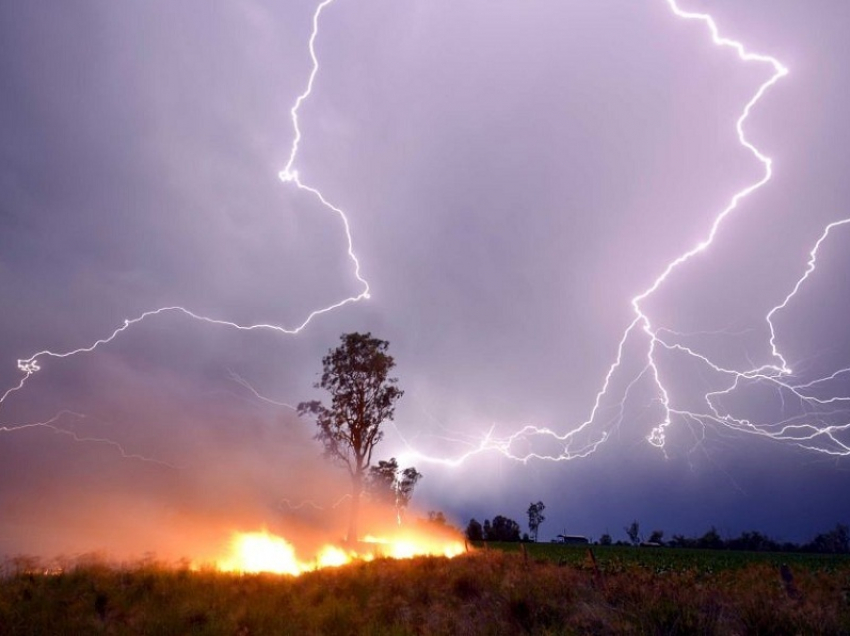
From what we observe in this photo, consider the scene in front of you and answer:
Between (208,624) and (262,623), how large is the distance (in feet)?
3.38

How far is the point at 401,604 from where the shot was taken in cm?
1042

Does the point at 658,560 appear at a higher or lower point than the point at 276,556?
lower

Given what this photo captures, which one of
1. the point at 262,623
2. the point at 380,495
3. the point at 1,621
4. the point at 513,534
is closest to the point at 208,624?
the point at 262,623

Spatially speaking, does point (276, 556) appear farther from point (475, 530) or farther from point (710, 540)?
point (710, 540)

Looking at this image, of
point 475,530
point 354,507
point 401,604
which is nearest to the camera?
point 401,604

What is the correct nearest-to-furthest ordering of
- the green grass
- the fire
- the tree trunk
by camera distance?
the fire < the green grass < the tree trunk

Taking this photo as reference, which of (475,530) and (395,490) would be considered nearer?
(395,490)

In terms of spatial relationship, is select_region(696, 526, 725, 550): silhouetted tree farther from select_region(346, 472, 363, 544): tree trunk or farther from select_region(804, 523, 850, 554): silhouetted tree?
select_region(346, 472, 363, 544): tree trunk

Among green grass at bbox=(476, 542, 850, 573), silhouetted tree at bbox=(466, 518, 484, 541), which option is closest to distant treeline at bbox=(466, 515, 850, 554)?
silhouetted tree at bbox=(466, 518, 484, 541)

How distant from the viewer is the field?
6723 mm

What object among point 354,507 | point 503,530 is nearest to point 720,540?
point 503,530

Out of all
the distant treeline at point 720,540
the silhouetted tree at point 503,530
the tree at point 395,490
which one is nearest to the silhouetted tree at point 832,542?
the distant treeline at point 720,540

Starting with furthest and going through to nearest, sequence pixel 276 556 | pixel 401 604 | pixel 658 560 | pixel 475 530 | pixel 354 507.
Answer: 1. pixel 475 530
2. pixel 658 560
3. pixel 354 507
4. pixel 276 556
5. pixel 401 604

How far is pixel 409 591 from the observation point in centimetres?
1178
